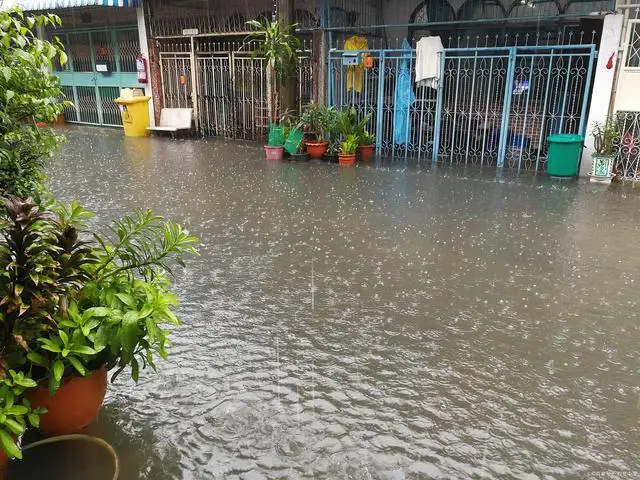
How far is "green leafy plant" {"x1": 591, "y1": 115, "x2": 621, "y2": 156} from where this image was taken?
8.37 m

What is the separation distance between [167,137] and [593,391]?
12.4m

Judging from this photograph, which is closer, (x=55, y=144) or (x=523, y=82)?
(x=55, y=144)

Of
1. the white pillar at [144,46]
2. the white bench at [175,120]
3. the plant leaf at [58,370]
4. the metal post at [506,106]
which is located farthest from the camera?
the white bench at [175,120]

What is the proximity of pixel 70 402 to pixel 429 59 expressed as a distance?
29.6ft

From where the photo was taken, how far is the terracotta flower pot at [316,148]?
10.4 metres

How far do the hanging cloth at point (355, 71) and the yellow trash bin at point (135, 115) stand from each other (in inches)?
228

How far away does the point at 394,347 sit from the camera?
3.68 metres

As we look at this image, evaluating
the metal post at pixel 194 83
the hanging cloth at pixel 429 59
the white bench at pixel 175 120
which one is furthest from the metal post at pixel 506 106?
the white bench at pixel 175 120

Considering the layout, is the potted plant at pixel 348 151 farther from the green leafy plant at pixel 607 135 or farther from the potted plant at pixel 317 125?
the green leafy plant at pixel 607 135

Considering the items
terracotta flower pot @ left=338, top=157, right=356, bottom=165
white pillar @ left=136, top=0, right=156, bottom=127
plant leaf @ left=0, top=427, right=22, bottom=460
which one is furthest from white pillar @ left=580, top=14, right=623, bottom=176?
white pillar @ left=136, top=0, right=156, bottom=127

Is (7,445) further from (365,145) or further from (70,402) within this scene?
(365,145)

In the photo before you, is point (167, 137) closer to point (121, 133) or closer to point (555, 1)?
point (121, 133)

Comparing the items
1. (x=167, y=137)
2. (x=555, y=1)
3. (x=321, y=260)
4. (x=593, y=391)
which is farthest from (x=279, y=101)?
(x=593, y=391)

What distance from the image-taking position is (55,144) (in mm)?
3574
